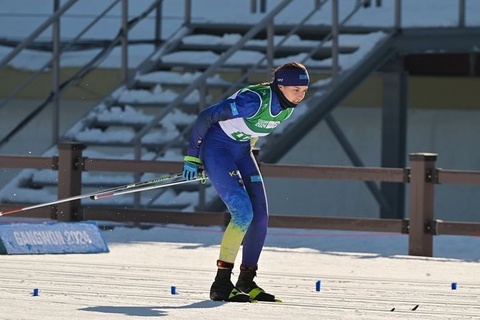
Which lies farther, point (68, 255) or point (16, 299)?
point (68, 255)

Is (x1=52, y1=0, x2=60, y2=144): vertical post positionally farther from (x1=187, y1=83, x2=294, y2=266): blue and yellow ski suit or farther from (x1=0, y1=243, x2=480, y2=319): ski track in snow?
(x1=187, y1=83, x2=294, y2=266): blue and yellow ski suit

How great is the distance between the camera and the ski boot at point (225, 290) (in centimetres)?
978

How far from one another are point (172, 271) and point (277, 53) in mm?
7024

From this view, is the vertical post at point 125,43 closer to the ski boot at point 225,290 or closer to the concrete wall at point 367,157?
the concrete wall at point 367,157

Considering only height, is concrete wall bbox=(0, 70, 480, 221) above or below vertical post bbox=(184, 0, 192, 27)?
below

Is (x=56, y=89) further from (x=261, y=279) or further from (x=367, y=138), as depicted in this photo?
(x=261, y=279)

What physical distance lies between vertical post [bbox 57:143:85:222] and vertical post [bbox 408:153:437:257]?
3241mm

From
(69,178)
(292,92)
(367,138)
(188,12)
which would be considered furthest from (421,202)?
(367,138)

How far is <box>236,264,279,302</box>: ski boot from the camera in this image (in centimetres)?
988

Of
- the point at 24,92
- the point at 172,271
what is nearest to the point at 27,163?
the point at 172,271

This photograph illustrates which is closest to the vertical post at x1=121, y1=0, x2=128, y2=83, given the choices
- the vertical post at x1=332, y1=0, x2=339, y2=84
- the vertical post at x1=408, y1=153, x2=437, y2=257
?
the vertical post at x1=332, y1=0, x2=339, y2=84

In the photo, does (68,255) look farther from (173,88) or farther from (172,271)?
(173,88)

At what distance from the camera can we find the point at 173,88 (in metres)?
19.4

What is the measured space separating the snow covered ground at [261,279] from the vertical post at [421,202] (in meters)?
0.30
